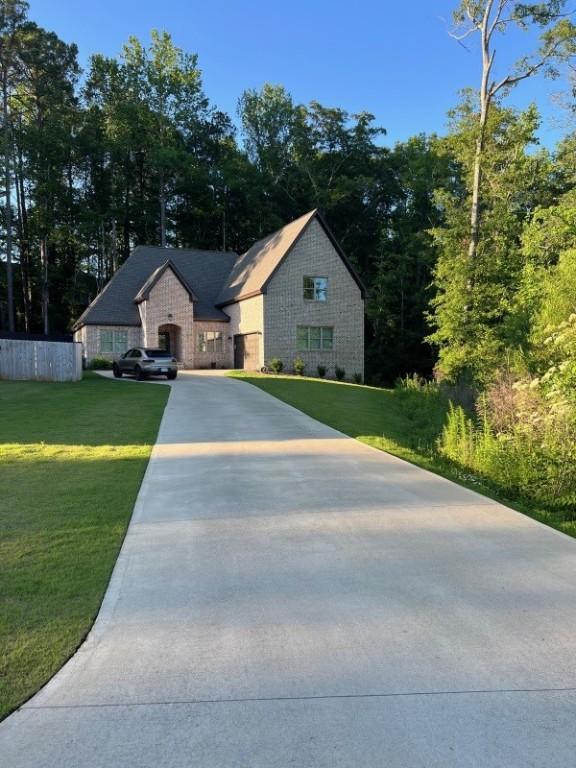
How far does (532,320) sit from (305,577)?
12.9m

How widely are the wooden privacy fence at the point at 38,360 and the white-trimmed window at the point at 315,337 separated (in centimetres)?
1310

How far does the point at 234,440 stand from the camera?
416 inches

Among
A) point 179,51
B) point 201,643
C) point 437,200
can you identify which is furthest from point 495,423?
point 179,51

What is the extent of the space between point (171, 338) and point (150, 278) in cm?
393

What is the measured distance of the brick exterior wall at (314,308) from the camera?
31.9 meters

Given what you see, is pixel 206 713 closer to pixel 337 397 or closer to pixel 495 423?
pixel 495 423

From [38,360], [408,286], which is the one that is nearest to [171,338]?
[38,360]

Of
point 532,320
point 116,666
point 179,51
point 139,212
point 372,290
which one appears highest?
point 179,51

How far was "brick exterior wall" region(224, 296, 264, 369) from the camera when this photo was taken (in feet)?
104

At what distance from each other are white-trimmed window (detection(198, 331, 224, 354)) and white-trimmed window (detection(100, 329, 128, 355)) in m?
4.57

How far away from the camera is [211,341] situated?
117 feet

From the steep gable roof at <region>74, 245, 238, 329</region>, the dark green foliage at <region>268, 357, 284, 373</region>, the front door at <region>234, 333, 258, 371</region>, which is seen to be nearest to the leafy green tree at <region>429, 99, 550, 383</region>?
the dark green foliage at <region>268, 357, 284, 373</region>

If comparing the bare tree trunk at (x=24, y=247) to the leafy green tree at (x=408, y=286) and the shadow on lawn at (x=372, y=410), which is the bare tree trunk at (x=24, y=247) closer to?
the leafy green tree at (x=408, y=286)

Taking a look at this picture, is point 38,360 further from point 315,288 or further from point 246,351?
point 315,288
